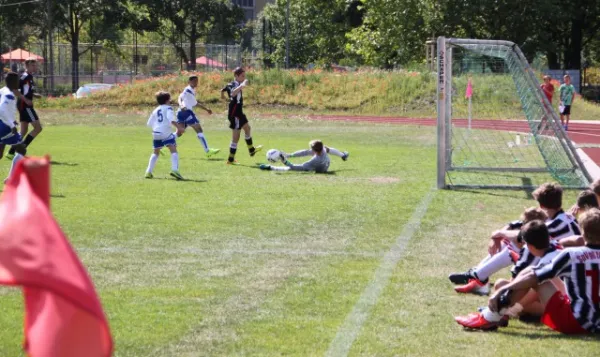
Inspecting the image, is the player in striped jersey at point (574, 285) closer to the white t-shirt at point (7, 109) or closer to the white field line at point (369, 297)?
the white field line at point (369, 297)

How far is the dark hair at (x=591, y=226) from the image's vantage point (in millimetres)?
6816

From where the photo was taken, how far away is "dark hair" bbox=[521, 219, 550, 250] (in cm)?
712

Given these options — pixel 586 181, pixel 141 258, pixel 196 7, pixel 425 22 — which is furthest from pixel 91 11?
pixel 141 258

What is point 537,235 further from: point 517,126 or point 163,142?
point 517,126

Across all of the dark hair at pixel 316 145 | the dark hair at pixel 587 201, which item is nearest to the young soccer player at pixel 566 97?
the dark hair at pixel 316 145

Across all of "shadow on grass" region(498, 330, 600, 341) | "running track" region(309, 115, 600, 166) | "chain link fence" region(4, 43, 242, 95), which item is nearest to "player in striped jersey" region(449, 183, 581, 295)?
"shadow on grass" region(498, 330, 600, 341)

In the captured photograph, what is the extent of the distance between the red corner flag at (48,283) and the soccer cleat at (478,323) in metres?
5.18

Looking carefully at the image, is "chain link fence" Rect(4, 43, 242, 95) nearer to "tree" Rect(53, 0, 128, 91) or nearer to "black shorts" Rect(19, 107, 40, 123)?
"tree" Rect(53, 0, 128, 91)

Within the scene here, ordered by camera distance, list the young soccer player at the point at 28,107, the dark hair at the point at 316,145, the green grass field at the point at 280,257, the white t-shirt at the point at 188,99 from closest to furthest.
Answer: the green grass field at the point at 280,257 → the dark hair at the point at 316,145 → the young soccer player at the point at 28,107 → the white t-shirt at the point at 188,99

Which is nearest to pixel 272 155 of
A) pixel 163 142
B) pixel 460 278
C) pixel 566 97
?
pixel 163 142

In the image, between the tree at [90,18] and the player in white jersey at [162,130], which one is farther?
the tree at [90,18]

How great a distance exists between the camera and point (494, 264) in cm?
826

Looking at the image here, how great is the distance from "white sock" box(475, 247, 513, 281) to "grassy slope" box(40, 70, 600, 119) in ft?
109

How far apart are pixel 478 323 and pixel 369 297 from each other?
1.27 meters
